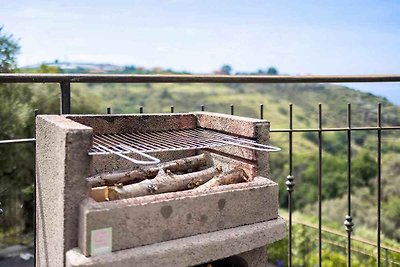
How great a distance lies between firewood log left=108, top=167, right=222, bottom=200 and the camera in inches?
55.0

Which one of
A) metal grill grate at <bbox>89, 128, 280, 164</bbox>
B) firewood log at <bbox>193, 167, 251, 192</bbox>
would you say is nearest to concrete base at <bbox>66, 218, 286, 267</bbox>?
firewood log at <bbox>193, 167, 251, 192</bbox>

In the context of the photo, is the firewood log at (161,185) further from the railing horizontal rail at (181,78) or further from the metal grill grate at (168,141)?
the railing horizontal rail at (181,78)

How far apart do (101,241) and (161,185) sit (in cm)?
32

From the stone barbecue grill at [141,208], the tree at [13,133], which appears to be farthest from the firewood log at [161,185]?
the tree at [13,133]

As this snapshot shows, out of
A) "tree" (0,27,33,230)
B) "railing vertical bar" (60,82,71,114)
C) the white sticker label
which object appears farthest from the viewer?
"tree" (0,27,33,230)

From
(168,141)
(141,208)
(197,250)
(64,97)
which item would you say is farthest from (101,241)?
(64,97)

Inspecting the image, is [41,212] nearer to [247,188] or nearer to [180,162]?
[180,162]

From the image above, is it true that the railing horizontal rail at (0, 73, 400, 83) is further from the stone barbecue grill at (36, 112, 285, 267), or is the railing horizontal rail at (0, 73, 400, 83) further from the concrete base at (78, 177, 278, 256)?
the concrete base at (78, 177, 278, 256)

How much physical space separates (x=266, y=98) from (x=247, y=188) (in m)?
21.8

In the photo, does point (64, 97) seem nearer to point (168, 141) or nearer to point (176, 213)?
point (168, 141)

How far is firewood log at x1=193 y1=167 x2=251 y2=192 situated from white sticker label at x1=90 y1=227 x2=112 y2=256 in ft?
1.29

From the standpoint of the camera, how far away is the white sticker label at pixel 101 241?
1.21 meters

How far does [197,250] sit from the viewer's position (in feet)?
4.41

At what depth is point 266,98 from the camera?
75.4ft
